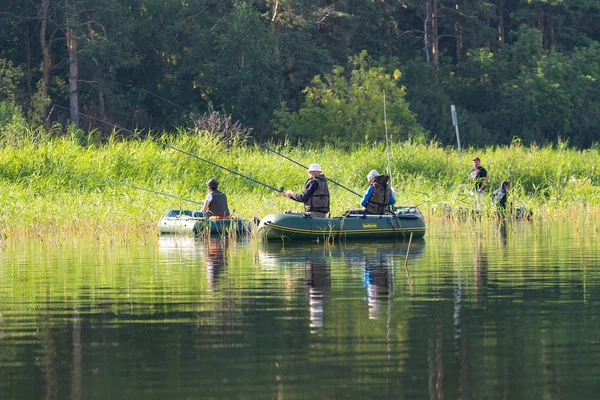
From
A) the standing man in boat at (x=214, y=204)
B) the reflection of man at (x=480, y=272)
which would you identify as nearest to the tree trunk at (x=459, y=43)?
the standing man in boat at (x=214, y=204)

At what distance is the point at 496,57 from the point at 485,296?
49194 mm

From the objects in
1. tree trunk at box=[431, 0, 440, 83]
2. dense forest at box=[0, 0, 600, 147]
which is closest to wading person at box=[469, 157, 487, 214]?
dense forest at box=[0, 0, 600, 147]

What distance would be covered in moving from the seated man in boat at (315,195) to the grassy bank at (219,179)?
3.29 meters

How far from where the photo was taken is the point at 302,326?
30.7 ft

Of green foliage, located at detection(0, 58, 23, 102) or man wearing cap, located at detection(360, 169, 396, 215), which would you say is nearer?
man wearing cap, located at detection(360, 169, 396, 215)

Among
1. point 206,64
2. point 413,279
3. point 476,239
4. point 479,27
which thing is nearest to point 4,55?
point 206,64

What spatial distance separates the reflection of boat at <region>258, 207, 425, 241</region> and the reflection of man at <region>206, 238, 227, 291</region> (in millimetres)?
854

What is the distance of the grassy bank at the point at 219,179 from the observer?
22.1 m

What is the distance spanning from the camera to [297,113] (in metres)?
51.2

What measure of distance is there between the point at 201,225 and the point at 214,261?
4650 millimetres

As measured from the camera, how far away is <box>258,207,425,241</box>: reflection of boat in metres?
18.9

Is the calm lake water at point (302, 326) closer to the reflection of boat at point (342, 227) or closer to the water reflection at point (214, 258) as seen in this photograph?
the water reflection at point (214, 258)

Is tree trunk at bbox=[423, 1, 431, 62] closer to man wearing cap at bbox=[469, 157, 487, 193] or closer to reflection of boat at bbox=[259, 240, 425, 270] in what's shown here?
man wearing cap at bbox=[469, 157, 487, 193]

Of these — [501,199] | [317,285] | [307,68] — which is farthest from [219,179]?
[307,68]
